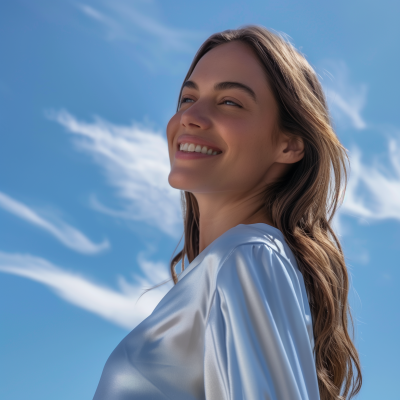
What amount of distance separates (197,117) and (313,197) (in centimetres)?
65

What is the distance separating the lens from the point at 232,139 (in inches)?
81.0

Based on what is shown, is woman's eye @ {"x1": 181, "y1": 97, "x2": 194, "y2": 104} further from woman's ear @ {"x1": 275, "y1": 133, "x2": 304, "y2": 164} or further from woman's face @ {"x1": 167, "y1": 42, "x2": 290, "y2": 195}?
woman's ear @ {"x1": 275, "y1": 133, "x2": 304, "y2": 164}

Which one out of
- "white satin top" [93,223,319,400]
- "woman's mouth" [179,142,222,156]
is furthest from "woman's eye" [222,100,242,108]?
"white satin top" [93,223,319,400]

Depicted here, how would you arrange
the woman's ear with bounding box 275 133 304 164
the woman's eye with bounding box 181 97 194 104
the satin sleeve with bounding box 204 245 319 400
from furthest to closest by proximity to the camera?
the woman's eye with bounding box 181 97 194 104, the woman's ear with bounding box 275 133 304 164, the satin sleeve with bounding box 204 245 319 400

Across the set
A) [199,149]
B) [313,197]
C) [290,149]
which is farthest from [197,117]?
[313,197]

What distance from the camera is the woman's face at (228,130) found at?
208cm

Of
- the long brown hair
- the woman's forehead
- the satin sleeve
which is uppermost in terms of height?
the woman's forehead

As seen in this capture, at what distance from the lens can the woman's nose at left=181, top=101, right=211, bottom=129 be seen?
2.07 m

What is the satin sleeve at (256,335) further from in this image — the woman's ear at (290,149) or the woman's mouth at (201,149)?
the woman's ear at (290,149)

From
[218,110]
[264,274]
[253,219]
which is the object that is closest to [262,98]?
[218,110]

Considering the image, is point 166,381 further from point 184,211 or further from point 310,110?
point 184,211

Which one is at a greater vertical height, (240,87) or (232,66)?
(232,66)

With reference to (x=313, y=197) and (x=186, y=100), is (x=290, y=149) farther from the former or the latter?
(x=186, y=100)

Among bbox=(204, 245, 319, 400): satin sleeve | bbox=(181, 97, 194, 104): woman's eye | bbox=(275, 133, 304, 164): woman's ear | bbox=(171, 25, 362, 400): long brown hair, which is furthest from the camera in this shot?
bbox=(181, 97, 194, 104): woman's eye
